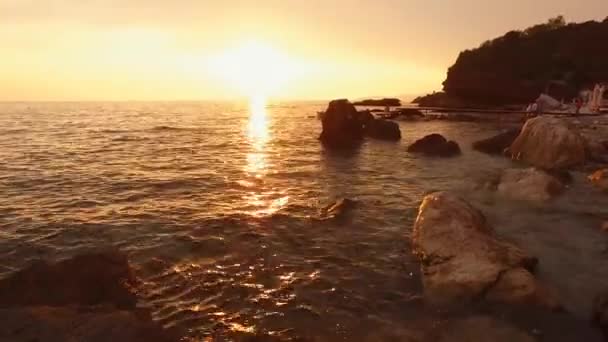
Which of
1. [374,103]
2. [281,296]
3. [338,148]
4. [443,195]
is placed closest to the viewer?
[281,296]

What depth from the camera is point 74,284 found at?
7.85 meters

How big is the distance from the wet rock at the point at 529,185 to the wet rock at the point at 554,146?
455 cm

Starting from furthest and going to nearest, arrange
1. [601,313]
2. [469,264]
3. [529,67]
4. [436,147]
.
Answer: [529,67] → [436,147] → [469,264] → [601,313]

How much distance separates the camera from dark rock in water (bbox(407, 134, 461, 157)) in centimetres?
2635

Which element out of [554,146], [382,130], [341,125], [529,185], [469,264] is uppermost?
[341,125]

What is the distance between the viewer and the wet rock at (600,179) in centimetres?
1593

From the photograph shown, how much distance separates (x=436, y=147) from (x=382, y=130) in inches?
435

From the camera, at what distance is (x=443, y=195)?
10906 millimetres

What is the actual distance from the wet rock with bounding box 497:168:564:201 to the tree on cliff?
47949 mm

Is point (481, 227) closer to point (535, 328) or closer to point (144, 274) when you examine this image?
point (535, 328)

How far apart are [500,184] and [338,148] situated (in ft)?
57.2

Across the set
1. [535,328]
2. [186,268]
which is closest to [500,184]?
[535,328]

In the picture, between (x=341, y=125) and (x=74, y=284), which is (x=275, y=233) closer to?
(x=74, y=284)

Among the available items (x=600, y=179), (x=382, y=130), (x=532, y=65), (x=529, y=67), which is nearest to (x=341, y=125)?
(x=382, y=130)
